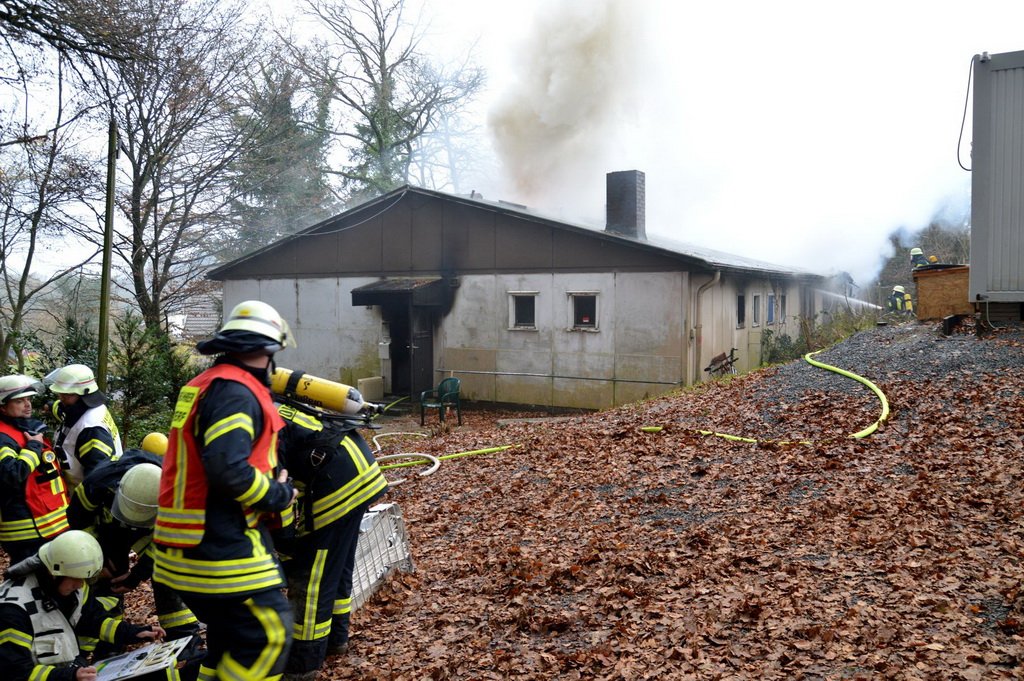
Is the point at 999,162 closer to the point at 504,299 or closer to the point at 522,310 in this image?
the point at 522,310

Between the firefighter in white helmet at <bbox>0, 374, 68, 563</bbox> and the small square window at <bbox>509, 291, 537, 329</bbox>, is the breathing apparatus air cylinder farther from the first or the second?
the small square window at <bbox>509, 291, 537, 329</bbox>

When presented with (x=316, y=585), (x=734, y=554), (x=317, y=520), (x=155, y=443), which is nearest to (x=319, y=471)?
(x=317, y=520)

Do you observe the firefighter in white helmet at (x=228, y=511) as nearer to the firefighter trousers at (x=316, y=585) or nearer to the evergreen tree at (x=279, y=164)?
the firefighter trousers at (x=316, y=585)

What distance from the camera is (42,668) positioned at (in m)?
3.73

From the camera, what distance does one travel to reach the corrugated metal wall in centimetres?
935

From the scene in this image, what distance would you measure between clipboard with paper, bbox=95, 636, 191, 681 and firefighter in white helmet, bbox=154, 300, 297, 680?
0.74m

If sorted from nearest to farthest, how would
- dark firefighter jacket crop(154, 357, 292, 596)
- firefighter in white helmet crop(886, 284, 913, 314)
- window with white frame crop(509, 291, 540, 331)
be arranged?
1. dark firefighter jacket crop(154, 357, 292, 596)
2. window with white frame crop(509, 291, 540, 331)
3. firefighter in white helmet crop(886, 284, 913, 314)

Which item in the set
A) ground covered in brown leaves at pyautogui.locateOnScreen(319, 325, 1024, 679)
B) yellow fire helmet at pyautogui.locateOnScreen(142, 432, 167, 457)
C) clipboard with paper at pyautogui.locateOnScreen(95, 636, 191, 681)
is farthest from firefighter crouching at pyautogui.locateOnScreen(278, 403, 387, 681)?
yellow fire helmet at pyautogui.locateOnScreen(142, 432, 167, 457)

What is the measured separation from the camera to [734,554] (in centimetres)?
493

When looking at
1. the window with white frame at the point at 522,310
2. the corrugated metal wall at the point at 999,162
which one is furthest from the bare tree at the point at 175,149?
the corrugated metal wall at the point at 999,162

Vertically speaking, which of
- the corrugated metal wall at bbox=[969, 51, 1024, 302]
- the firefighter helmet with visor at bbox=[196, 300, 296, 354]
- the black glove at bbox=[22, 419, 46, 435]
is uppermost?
the corrugated metal wall at bbox=[969, 51, 1024, 302]

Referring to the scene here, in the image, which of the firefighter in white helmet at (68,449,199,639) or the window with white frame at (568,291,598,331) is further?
the window with white frame at (568,291,598,331)

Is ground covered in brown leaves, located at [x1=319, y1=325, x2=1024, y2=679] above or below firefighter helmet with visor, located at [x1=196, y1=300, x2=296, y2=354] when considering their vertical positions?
below

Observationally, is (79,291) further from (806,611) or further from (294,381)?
(806,611)
